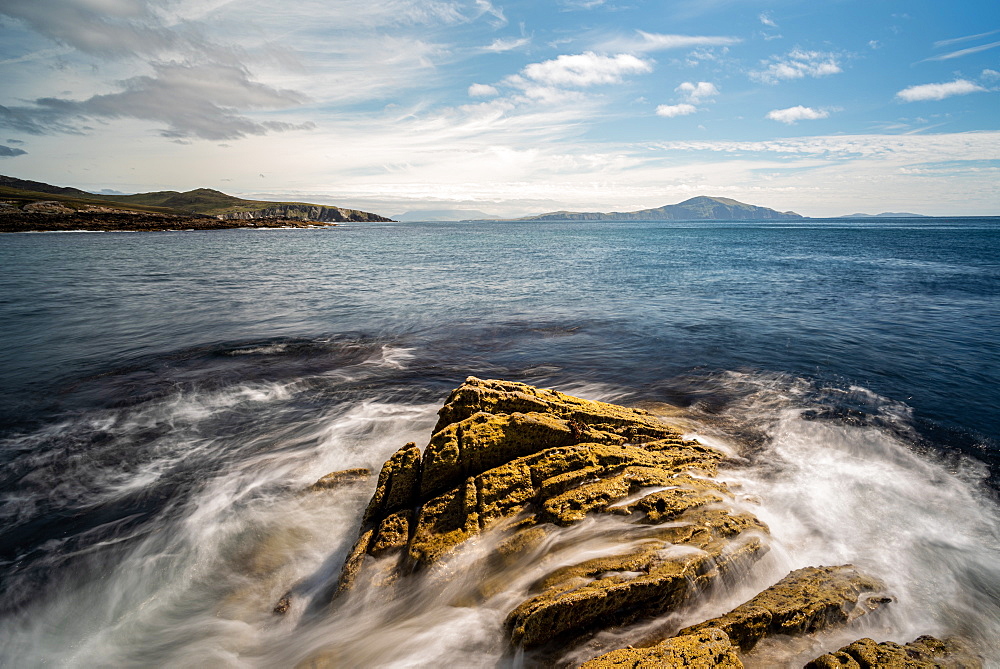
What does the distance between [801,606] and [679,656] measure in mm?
2247

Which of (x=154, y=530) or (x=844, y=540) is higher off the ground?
(x=844, y=540)

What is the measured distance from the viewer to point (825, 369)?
17.0 meters

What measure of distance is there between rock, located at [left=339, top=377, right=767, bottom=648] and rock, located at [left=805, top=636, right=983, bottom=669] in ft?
5.16

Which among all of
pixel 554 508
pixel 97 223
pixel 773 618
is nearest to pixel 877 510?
pixel 773 618

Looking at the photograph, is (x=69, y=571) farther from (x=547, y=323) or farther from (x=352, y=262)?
(x=352, y=262)

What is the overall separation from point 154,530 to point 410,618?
20.4 feet

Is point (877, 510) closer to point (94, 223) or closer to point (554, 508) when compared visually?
point (554, 508)

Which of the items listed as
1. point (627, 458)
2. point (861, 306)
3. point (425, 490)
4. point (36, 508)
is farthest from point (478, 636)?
point (861, 306)

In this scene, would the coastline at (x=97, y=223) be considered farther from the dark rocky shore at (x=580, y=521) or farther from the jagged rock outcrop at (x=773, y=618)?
the jagged rock outcrop at (x=773, y=618)

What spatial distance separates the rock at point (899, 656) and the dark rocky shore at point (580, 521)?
19mm

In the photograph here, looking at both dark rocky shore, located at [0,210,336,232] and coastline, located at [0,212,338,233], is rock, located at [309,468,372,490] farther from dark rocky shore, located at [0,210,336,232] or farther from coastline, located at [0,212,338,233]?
dark rocky shore, located at [0,210,336,232]

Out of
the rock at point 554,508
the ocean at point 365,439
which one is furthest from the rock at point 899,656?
the rock at point 554,508

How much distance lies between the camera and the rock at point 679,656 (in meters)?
4.68

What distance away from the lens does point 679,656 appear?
4.73 metres
